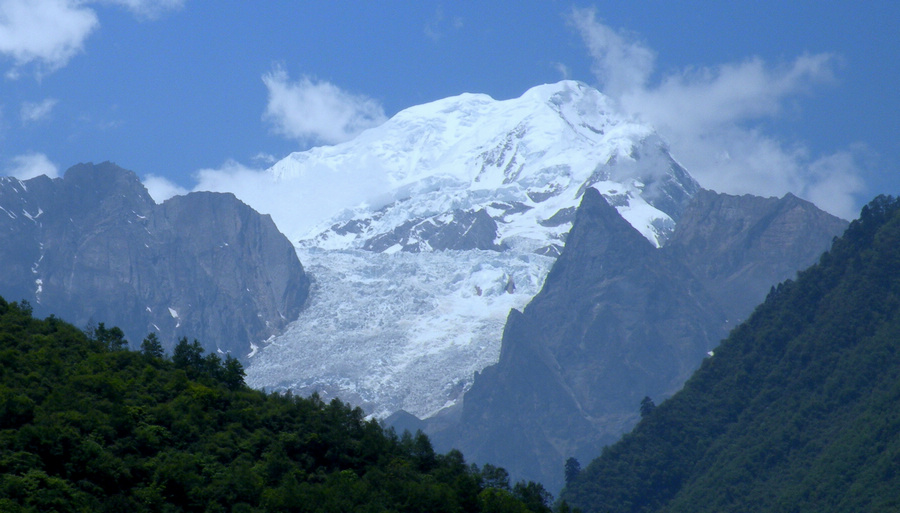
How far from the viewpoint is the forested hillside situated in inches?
2008

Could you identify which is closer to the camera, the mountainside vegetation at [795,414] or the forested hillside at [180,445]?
the forested hillside at [180,445]

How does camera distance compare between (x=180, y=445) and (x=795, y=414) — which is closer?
(x=180, y=445)

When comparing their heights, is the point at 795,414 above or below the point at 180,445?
below

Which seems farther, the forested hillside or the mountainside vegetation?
the mountainside vegetation

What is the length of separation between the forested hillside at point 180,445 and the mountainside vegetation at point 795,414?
38933 millimetres

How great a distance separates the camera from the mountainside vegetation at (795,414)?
337 feet

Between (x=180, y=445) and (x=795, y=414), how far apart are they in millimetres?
76910

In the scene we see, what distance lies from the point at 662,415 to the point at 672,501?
1861cm

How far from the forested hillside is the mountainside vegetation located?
38.9m

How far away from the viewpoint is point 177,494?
5291 centimetres

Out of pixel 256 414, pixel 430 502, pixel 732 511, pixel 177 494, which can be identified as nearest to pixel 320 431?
pixel 256 414

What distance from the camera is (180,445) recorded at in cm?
5822

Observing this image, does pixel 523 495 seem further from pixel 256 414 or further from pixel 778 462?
pixel 778 462

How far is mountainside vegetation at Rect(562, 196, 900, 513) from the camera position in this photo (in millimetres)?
102688
